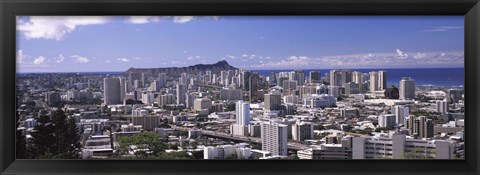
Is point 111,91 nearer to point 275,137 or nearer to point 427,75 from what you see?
point 275,137

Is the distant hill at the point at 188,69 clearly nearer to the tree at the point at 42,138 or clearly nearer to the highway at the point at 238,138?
the highway at the point at 238,138

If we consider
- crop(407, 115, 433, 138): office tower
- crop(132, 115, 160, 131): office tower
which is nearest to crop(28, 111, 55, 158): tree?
crop(132, 115, 160, 131): office tower

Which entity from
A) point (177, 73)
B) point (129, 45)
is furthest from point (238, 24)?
point (129, 45)

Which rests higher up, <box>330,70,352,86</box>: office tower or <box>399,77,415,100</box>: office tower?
<box>330,70,352,86</box>: office tower

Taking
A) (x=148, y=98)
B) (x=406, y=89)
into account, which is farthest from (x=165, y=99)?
(x=406, y=89)

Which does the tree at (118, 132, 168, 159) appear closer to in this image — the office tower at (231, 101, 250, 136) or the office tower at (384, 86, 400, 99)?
the office tower at (231, 101, 250, 136)

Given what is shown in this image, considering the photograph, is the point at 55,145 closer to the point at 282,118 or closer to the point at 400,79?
the point at 282,118
